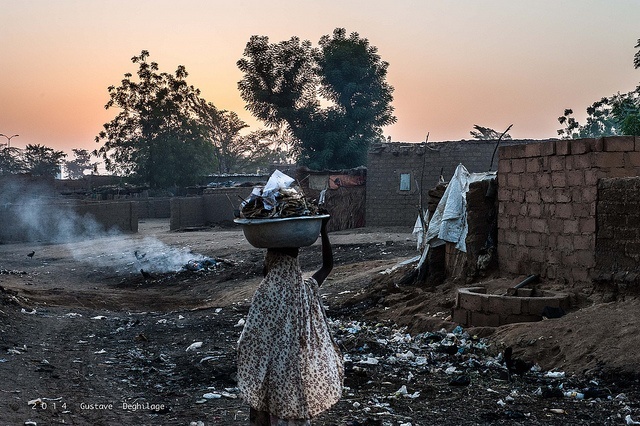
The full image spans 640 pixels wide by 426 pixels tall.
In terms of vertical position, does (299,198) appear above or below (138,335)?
above

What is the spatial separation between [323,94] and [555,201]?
27.6 meters

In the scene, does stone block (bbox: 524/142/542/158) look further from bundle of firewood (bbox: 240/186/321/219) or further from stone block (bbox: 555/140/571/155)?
bundle of firewood (bbox: 240/186/321/219)

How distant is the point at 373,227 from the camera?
25000mm

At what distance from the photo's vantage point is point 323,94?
36344 millimetres

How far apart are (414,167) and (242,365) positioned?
774 inches

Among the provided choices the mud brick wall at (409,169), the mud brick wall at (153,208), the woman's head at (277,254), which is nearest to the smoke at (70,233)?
the mud brick wall at (409,169)

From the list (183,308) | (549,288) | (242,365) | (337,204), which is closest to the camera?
(242,365)

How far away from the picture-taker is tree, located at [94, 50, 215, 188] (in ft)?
144

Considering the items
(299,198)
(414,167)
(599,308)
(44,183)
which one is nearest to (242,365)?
(299,198)

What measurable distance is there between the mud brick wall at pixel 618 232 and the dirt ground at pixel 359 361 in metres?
0.29

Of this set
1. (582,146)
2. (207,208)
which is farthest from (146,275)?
(207,208)

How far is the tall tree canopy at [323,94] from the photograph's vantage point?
34906 millimetres

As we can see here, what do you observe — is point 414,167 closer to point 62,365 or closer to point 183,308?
point 183,308

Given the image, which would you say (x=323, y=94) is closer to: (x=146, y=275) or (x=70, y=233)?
(x=70, y=233)
